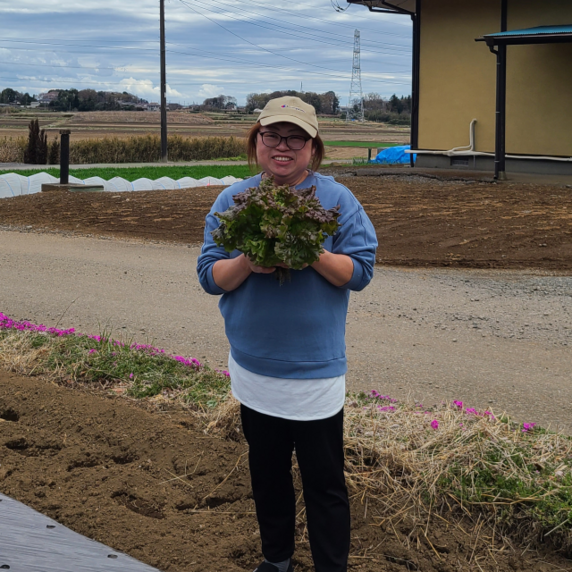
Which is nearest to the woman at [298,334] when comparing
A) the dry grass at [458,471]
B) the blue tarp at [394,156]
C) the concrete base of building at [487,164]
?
the dry grass at [458,471]

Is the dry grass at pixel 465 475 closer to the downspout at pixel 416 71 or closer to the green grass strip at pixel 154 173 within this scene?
the downspout at pixel 416 71

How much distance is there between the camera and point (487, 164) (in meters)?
20.8

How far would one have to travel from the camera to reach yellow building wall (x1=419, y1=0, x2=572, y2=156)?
1909cm

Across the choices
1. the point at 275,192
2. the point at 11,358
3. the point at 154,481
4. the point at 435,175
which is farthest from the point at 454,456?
the point at 435,175

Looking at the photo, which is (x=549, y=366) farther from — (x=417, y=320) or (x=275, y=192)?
(x=275, y=192)

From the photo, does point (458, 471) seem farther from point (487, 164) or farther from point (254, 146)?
point (487, 164)

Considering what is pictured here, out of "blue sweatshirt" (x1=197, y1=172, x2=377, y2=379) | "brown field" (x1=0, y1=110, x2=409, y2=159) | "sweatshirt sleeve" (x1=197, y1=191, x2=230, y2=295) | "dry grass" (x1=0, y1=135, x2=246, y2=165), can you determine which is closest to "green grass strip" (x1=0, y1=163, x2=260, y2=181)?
"dry grass" (x1=0, y1=135, x2=246, y2=165)

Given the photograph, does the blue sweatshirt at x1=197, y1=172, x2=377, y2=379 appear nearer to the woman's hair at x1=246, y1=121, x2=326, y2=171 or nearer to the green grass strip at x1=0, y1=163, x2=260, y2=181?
the woman's hair at x1=246, y1=121, x2=326, y2=171

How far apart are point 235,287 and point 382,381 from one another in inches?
110

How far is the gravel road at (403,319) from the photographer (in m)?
4.96

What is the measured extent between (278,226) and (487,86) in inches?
770

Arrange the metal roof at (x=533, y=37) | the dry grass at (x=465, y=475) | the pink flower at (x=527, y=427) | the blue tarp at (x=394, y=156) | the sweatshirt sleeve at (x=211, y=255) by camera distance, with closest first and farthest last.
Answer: the sweatshirt sleeve at (x=211, y=255), the dry grass at (x=465, y=475), the pink flower at (x=527, y=427), the metal roof at (x=533, y=37), the blue tarp at (x=394, y=156)

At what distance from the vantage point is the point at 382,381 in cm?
504

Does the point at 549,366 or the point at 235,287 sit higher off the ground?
the point at 235,287
